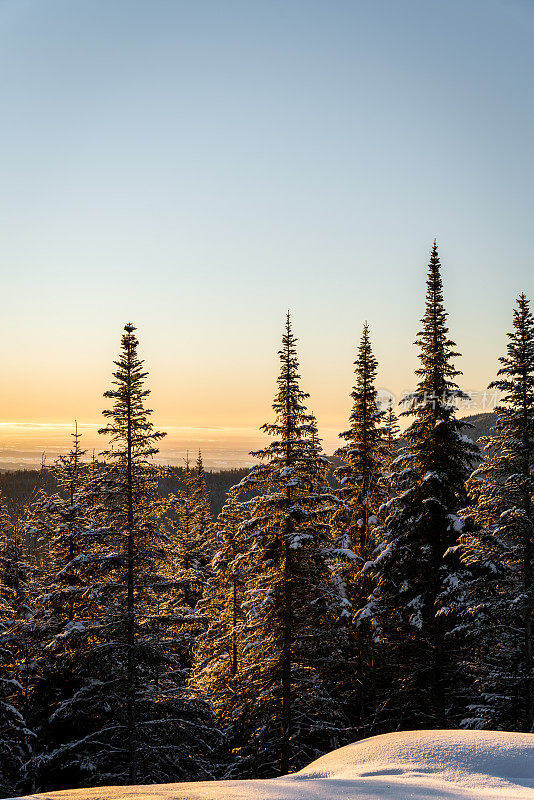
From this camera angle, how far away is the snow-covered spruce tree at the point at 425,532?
62.1 feet

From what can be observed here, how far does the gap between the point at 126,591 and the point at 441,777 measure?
14.1 metres

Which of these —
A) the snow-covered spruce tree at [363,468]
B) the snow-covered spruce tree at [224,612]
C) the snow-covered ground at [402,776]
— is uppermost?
the snow-covered spruce tree at [363,468]

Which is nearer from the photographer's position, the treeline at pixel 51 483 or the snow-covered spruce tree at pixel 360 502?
the snow-covered spruce tree at pixel 360 502

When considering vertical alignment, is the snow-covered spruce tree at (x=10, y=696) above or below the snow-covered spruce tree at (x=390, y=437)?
below

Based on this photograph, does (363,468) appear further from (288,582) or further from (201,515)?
(201,515)

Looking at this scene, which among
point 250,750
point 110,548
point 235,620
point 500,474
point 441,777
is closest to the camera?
point 441,777

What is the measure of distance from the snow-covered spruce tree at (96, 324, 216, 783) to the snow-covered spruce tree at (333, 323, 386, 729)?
6.64 metres

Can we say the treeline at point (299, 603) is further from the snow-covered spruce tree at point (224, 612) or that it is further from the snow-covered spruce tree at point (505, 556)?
the snow-covered spruce tree at point (224, 612)

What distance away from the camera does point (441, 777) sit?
25.1 feet

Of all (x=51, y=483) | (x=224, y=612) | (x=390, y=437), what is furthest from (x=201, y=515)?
(x=51, y=483)

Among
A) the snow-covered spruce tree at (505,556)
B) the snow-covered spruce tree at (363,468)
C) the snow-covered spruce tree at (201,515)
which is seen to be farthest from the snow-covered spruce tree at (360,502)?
the snow-covered spruce tree at (201,515)

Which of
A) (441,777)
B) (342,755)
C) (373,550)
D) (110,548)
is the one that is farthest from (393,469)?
(441,777)

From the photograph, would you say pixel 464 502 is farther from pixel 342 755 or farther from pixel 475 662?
pixel 342 755

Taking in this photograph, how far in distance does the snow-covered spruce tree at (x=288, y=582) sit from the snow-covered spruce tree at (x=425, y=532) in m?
1.98
